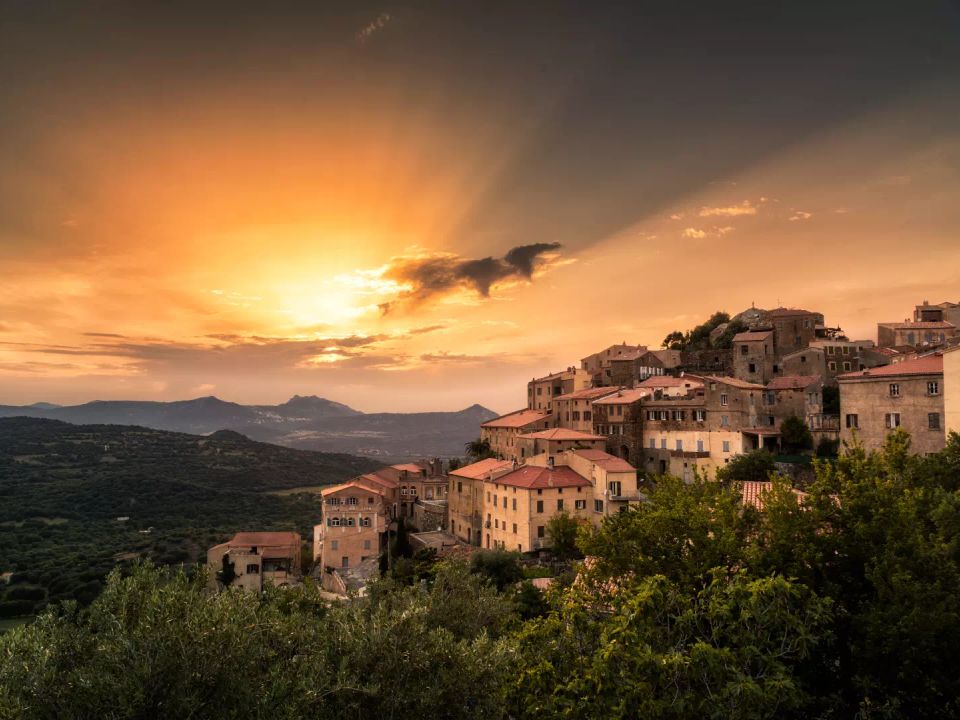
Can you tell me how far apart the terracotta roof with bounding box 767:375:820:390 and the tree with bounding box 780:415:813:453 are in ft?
15.1

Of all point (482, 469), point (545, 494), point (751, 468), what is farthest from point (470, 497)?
point (751, 468)

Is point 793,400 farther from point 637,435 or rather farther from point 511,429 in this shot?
point 511,429

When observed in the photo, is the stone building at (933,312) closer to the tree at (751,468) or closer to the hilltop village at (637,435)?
the hilltop village at (637,435)

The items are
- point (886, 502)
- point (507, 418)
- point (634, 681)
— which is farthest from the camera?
point (507, 418)

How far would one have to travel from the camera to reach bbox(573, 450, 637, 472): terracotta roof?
59125mm

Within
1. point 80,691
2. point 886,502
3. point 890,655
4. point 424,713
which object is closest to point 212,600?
point 80,691

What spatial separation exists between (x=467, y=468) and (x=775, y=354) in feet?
139

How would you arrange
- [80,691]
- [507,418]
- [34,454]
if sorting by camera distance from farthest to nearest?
[34,454] < [507,418] < [80,691]

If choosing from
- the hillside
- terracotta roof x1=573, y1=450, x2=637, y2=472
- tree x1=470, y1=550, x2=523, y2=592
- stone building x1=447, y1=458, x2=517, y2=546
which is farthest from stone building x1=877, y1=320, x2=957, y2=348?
the hillside

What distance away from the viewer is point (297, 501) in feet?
466

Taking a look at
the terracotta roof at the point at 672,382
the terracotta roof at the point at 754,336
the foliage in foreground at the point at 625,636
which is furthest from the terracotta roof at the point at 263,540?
the terracotta roof at the point at 754,336

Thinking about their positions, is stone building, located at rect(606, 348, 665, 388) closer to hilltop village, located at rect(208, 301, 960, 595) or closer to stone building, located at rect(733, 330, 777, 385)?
hilltop village, located at rect(208, 301, 960, 595)

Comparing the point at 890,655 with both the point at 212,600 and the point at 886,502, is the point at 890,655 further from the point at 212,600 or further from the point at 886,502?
Answer: the point at 212,600

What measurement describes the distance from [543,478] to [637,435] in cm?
1756
